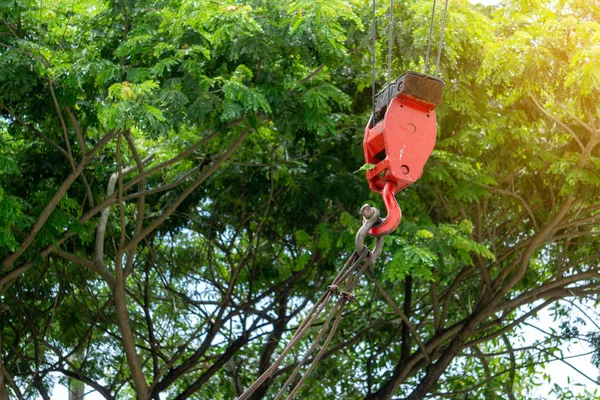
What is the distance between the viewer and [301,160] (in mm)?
11203

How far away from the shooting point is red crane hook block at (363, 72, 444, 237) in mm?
3779

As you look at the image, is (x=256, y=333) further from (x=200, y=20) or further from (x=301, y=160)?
(x=200, y=20)

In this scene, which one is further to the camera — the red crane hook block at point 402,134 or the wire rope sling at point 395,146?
the red crane hook block at point 402,134

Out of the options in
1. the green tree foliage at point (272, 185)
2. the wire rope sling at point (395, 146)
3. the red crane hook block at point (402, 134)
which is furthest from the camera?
the green tree foliage at point (272, 185)

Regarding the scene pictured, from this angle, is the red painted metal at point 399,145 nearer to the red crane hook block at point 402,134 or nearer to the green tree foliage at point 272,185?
the red crane hook block at point 402,134

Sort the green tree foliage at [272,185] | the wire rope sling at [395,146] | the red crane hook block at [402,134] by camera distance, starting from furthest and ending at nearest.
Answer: the green tree foliage at [272,185], the red crane hook block at [402,134], the wire rope sling at [395,146]

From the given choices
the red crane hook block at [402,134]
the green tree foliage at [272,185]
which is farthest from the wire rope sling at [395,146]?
the green tree foliage at [272,185]

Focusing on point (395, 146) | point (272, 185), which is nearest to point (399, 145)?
point (395, 146)

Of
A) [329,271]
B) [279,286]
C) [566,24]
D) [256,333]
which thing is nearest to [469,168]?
[566,24]

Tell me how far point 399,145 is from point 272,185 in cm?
710

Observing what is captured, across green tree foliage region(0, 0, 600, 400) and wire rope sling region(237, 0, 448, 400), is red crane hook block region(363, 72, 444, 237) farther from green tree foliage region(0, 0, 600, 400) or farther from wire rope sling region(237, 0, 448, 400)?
green tree foliage region(0, 0, 600, 400)

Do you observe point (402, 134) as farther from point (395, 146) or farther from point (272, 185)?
point (272, 185)

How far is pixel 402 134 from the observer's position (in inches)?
151

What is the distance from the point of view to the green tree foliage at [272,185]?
848 cm
